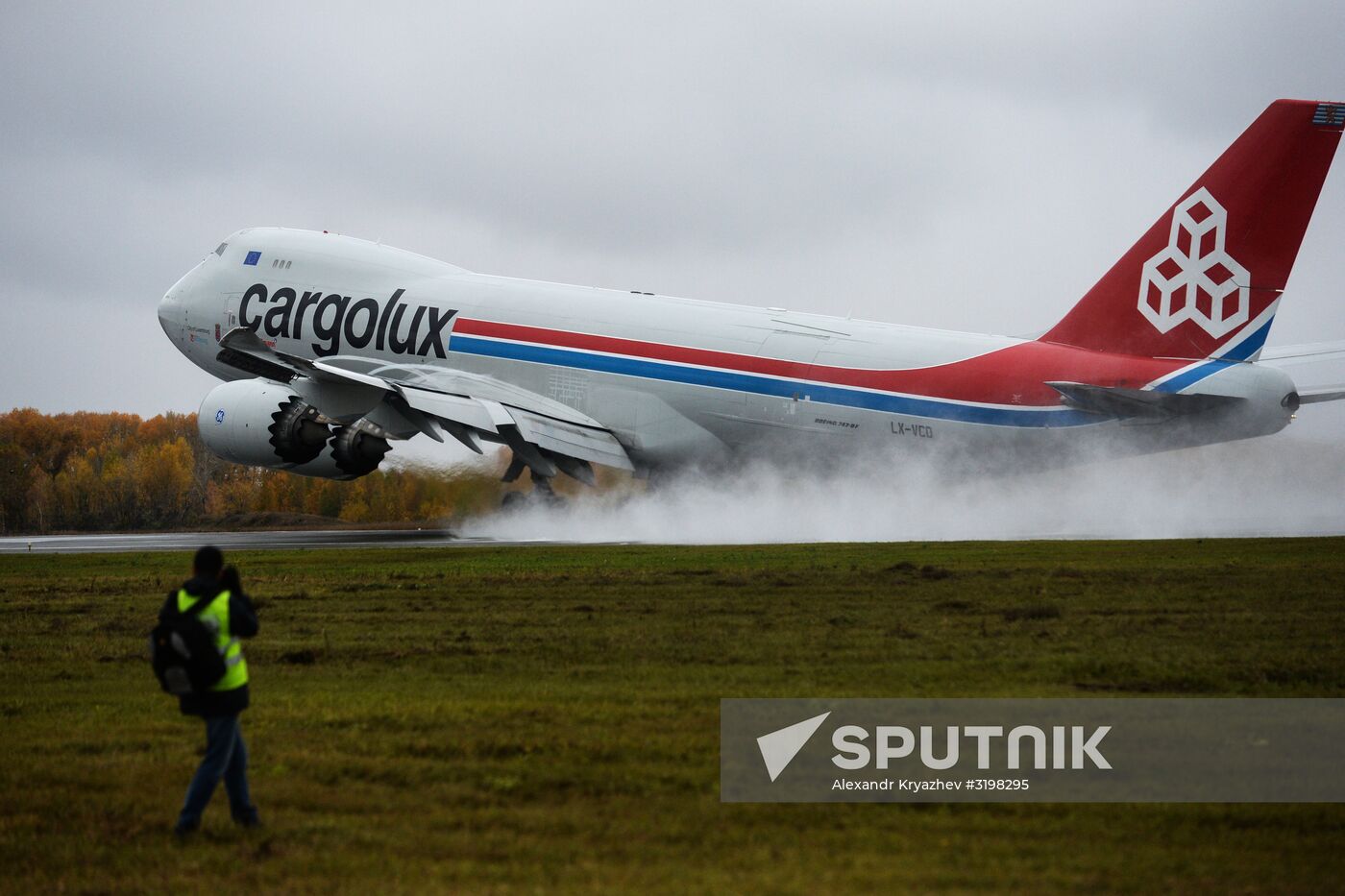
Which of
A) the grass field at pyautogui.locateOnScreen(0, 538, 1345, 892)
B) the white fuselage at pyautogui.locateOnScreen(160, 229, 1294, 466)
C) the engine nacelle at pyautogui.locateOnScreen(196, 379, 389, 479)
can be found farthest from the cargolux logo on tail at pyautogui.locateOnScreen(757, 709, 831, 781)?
the engine nacelle at pyautogui.locateOnScreen(196, 379, 389, 479)

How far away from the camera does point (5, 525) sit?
72.3 meters

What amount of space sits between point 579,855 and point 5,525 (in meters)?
72.9

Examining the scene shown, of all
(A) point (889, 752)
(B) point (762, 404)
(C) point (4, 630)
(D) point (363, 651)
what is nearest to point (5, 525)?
(B) point (762, 404)

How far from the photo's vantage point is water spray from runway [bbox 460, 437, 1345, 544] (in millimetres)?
29750

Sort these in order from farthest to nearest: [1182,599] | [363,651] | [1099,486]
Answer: [1099,486]
[1182,599]
[363,651]

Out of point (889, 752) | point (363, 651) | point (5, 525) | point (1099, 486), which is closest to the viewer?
point (889, 752)

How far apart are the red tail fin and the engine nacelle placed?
1853 centimetres

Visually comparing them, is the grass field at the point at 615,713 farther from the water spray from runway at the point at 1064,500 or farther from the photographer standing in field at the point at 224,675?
the water spray from runway at the point at 1064,500

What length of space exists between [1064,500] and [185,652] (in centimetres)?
2458

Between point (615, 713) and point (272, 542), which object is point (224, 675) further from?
point (272, 542)

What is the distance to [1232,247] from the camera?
27.6 metres

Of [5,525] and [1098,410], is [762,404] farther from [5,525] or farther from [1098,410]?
[5,525]

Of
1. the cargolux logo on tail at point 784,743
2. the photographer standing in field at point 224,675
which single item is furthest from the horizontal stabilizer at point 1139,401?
the photographer standing in field at point 224,675

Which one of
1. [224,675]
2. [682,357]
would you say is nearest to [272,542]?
[682,357]
